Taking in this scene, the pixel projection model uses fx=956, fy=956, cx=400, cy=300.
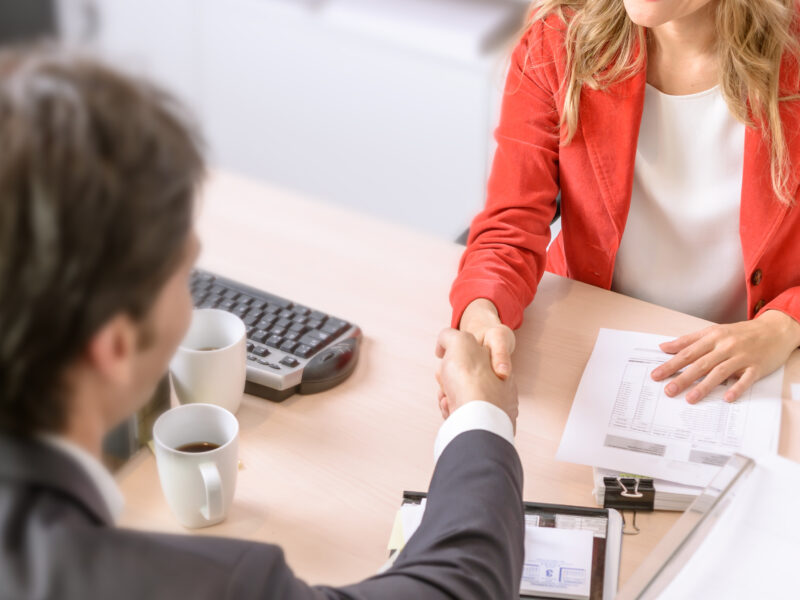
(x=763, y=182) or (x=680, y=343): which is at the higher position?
(x=763, y=182)

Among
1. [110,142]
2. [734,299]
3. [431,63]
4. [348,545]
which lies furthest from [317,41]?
[110,142]

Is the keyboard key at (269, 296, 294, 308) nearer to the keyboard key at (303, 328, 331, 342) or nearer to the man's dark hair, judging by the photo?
the keyboard key at (303, 328, 331, 342)

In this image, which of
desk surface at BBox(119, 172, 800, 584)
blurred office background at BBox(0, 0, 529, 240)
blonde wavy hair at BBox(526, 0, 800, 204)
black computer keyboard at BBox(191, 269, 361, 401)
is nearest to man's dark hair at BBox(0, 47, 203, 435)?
desk surface at BBox(119, 172, 800, 584)

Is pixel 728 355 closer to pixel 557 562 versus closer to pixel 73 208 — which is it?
pixel 557 562

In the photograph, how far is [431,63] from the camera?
2430 mm

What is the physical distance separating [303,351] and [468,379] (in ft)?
0.70

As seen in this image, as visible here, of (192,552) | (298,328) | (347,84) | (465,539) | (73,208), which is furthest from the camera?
(347,84)

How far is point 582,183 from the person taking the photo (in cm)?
136

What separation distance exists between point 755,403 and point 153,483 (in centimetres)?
65

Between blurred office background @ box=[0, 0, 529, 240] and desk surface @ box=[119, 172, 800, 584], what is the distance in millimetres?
1013

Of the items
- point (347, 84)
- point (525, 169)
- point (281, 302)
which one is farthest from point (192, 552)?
point (347, 84)

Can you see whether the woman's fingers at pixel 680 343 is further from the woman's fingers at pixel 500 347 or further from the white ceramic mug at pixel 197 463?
the white ceramic mug at pixel 197 463

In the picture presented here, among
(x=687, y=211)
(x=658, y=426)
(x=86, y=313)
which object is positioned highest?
(x=86, y=313)

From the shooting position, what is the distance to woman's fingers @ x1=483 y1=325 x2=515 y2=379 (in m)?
1.02
